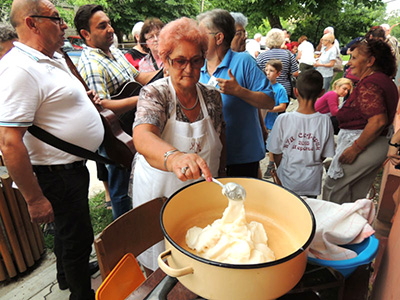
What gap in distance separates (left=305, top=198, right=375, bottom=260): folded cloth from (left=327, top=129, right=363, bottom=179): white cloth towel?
1458mm

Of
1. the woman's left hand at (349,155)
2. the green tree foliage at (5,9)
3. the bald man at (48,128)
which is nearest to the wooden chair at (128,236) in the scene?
the bald man at (48,128)

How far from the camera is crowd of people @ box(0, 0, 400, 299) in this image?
1455mm

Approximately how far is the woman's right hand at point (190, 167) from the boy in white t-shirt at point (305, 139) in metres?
1.71

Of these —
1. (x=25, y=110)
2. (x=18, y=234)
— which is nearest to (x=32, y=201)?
(x=25, y=110)

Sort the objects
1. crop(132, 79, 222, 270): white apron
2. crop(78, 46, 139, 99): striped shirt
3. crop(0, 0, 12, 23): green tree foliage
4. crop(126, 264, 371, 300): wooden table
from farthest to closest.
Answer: crop(0, 0, 12, 23): green tree foliage
crop(78, 46, 139, 99): striped shirt
crop(132, 79, 222, 270): white apron
crop(126, 264, 371, 300): wooden table

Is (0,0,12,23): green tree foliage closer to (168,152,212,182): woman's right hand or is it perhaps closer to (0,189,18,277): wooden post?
(0,189,18,277): wooden post

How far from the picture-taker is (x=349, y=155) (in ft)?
7.98

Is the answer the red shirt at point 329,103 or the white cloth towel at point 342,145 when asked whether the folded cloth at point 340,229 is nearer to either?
the white cloth towel at point 342,145

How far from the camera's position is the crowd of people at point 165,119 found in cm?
146

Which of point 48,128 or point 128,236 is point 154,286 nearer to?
point 128,236

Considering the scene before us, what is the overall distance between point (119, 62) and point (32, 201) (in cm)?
168

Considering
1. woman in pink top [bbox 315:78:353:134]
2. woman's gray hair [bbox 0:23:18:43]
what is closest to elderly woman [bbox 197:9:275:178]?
woman's gray hair [bbox 0:23:18:43]

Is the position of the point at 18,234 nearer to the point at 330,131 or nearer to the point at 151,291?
the point at 151,291

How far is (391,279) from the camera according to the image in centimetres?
105
